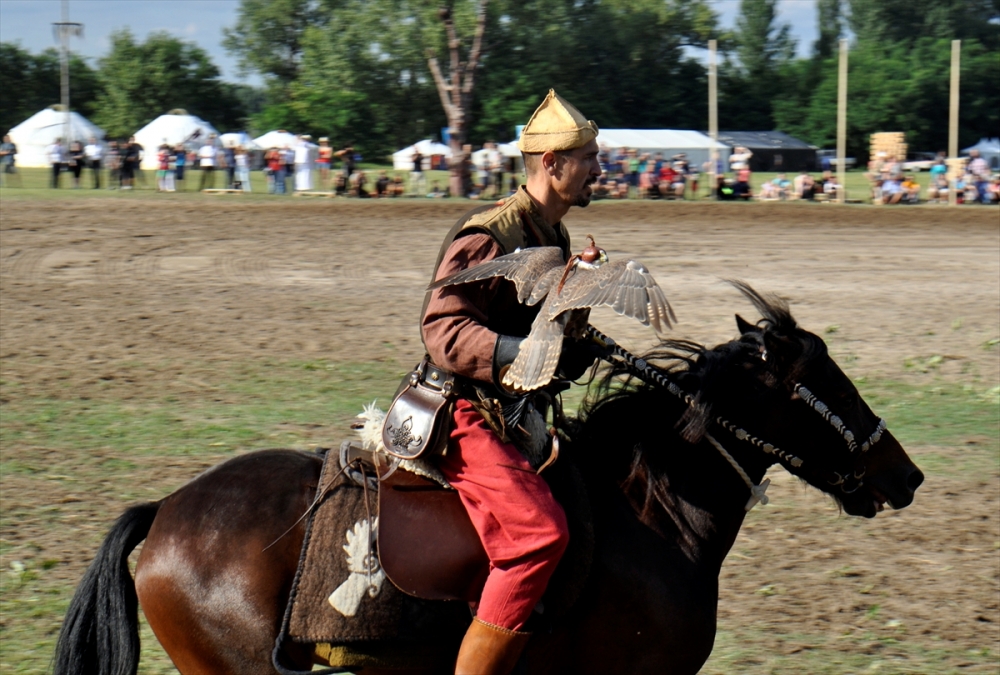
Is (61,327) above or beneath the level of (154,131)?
beneath

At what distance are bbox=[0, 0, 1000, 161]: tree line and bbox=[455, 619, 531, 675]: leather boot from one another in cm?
5781

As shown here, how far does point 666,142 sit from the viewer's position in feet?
179

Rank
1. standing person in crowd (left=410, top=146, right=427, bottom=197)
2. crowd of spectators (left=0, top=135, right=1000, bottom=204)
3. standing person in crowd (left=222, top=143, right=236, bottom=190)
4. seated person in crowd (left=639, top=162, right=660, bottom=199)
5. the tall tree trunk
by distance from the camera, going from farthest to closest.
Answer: the tall tree trunk
standing person in crowd (left=410, top=146, right=427, bottom=197)
standing person in crowd (left=222, top=143, right=236, bottom=190)
seated person in crowd (left=639, top=162, right=660, bottom=199)
crowd of spectators (left=0, top=135, right=1000, bottom=204)

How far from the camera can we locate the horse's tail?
11.9 ft

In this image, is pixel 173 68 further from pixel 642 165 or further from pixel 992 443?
pixel 992 443

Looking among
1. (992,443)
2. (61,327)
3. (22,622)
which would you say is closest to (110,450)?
(22,622)

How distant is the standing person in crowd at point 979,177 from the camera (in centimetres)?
2970

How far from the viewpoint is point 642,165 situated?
103ft

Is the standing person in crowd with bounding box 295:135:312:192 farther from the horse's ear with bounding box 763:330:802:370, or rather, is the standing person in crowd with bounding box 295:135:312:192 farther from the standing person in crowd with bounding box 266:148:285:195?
the horse's ear with bounding box 763:330:802:370

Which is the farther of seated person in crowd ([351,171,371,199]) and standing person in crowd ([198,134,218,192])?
standing person in crowd ([198,134,218,192])

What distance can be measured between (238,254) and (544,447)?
14.7 meters

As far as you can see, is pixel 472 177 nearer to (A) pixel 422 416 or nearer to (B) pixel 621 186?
(B) pixel 621 186

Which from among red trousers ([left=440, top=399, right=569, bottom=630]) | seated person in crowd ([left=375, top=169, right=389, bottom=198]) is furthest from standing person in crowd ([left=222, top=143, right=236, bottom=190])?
red trousers ([left=440, top=399, right=569, bottom=630])

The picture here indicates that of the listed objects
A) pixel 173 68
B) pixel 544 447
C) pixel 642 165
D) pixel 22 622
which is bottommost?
pixel 22 622
